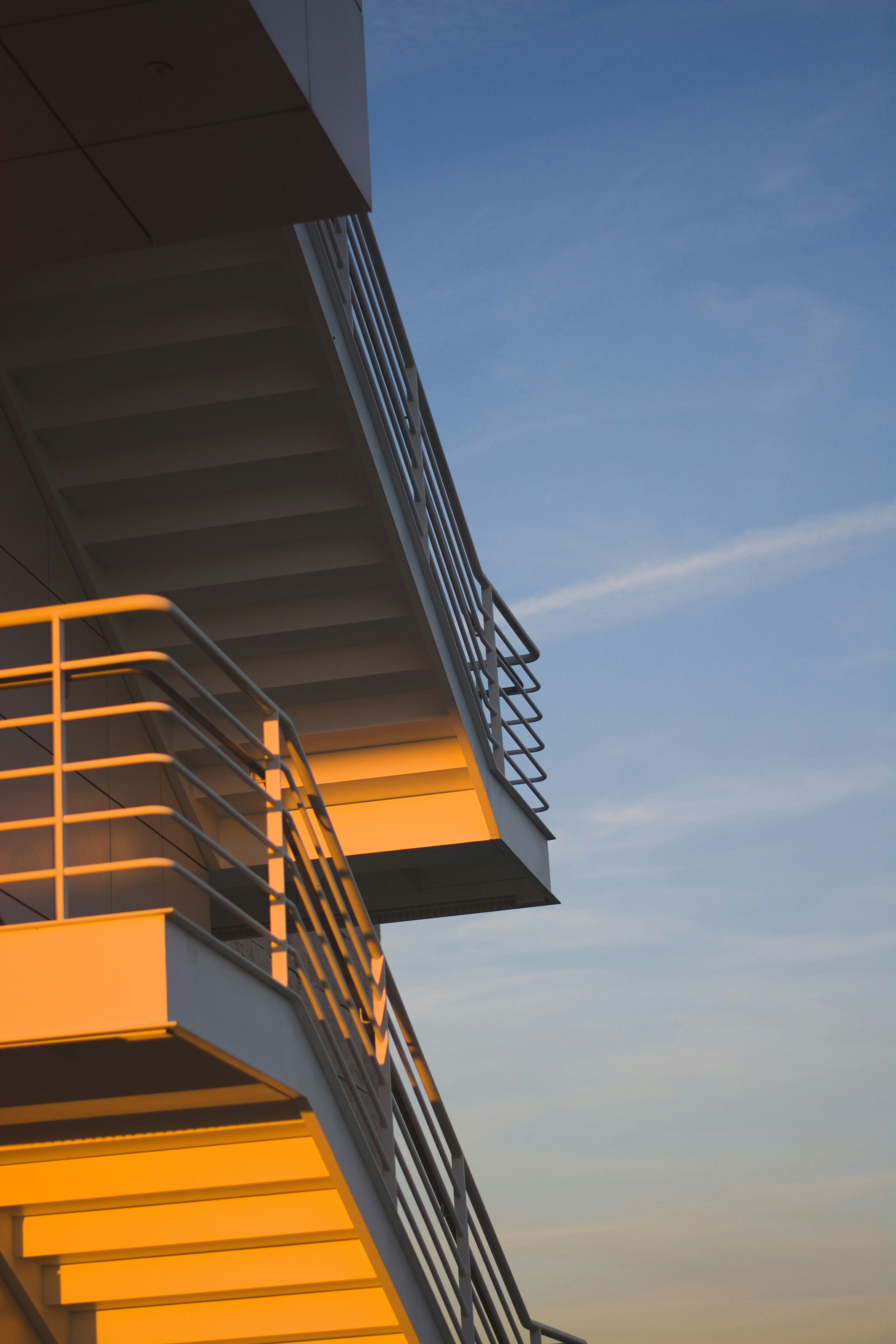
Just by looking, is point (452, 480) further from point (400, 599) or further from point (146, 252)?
point (146, 252)

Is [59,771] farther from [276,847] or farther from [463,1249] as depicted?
[463,1249]

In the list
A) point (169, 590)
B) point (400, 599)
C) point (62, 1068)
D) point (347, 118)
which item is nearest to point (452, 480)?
point (400, 599)

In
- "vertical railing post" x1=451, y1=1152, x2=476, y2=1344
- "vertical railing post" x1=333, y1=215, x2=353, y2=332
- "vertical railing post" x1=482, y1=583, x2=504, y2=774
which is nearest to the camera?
"vertical railing post" x1=451, y1=1152, x2=476, y2=1344

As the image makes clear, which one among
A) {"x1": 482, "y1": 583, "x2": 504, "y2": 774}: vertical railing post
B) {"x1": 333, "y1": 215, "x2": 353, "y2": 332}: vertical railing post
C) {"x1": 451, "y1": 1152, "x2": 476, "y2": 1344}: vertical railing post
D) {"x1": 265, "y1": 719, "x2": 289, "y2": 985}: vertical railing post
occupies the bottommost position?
{"x1": 451, "y1": 1152, "x2": 476, "y2": 1344}: vertical railing post

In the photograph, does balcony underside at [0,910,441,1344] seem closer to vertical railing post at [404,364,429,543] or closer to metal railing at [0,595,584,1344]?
metal railing at [0,595,584,1344]

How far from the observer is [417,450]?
7.53m

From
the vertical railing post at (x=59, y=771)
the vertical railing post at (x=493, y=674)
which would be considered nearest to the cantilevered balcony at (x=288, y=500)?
the vertical railing post at (x=493, y=674)

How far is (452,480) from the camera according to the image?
808cm

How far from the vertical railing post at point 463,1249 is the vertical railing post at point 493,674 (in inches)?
97.6

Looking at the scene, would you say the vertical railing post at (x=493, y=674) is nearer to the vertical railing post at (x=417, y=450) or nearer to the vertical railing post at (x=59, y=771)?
the vertical railing post at (x=417, y=450)

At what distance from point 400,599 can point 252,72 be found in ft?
10.9

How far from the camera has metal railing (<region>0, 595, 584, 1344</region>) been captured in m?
3.91

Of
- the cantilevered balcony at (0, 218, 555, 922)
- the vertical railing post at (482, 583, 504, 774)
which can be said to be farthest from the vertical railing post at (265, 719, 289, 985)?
the vertical railing post at (482, 583, 504, 774)

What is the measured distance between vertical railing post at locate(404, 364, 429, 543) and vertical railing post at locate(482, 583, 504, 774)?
1.28m
